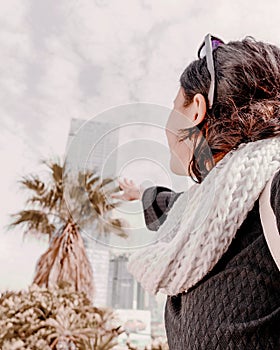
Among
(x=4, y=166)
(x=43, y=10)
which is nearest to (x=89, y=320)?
(x=4, y=166)

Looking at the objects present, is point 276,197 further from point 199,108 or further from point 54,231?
point 54,231

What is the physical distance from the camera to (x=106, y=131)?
596mm

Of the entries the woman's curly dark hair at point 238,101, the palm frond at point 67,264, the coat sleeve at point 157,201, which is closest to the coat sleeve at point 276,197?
the woman's curly dark hair at point 238,101

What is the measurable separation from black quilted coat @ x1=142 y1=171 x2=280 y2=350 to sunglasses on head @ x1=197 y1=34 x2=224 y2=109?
0.20 metres

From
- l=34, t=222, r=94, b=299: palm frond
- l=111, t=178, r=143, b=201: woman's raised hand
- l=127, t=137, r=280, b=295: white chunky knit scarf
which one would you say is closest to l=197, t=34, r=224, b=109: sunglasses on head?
l=127, t=137, r=280, b=295: white chunky knit scarf

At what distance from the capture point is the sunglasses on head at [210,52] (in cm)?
61

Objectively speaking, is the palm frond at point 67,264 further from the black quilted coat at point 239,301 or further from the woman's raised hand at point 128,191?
the black quilted coat at point 239,301

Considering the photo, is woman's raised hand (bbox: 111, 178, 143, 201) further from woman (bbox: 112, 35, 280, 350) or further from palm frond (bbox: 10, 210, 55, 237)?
palm frond (bbox: 10, 210, 55, 237)

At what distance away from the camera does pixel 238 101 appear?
594mm

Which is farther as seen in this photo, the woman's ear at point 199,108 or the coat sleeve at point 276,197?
the woman's ear at point 199,108

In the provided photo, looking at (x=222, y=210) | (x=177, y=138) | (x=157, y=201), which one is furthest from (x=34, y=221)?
(x=222, y=210)

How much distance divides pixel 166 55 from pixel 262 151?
2.16 m

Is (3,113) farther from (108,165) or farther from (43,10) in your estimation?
(108,165)

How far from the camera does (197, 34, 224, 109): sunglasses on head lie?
23.9 inches
